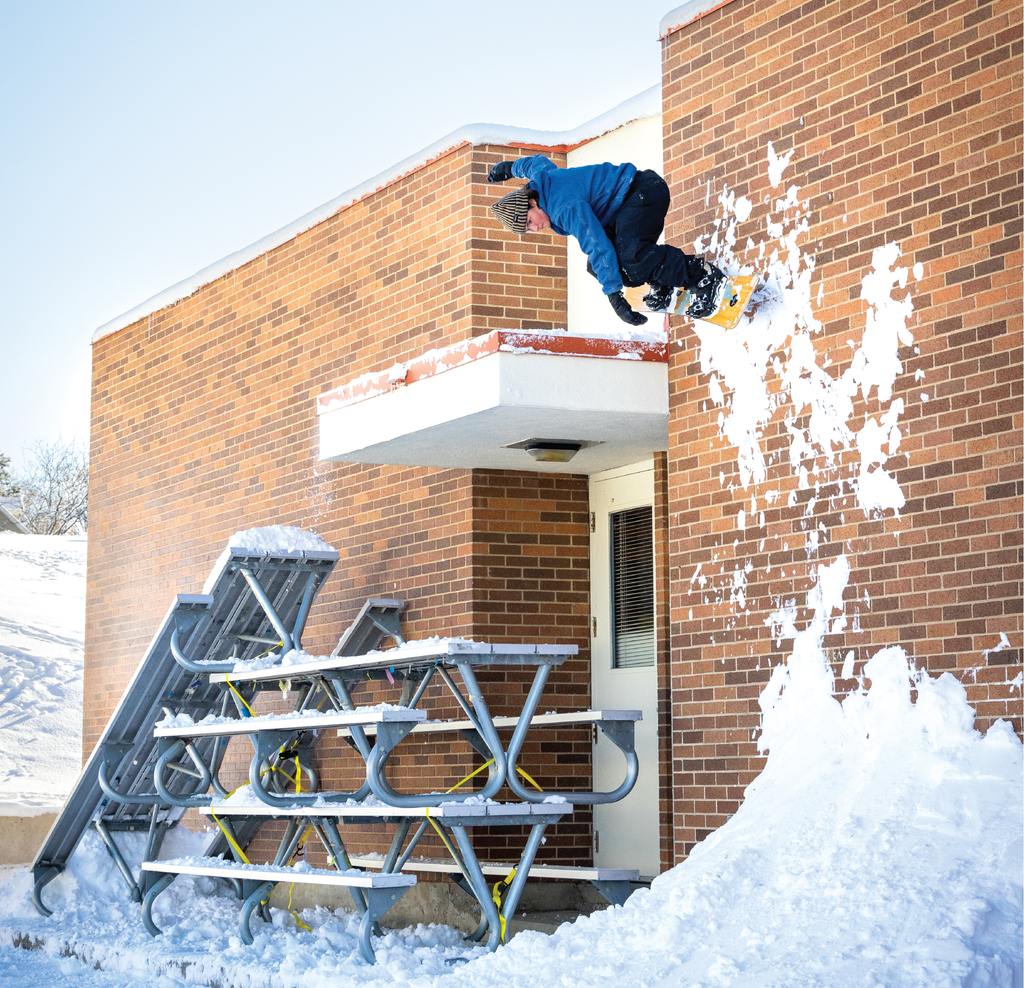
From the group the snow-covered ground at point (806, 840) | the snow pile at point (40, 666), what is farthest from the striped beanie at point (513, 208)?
the snow pile at point (40, 666)

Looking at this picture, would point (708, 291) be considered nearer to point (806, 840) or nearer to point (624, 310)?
A: point (624, 310)

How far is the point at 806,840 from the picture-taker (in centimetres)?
571

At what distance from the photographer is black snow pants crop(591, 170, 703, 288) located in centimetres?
709

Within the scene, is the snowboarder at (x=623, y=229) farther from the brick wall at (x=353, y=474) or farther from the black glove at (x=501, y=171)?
the brick wall at (x=353, y=474)

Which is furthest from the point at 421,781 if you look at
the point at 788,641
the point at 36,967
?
the point at 788,641

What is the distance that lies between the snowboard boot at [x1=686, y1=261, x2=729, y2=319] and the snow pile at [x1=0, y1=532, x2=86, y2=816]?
45.4ft

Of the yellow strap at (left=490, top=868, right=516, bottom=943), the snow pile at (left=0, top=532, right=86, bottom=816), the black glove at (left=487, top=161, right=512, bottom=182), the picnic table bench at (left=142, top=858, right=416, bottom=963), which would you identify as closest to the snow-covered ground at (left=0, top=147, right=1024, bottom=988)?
the picnic table bench at (left=142, top=858, right=416, bottom=963)

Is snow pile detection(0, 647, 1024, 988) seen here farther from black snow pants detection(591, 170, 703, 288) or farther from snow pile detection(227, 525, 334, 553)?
snow pile detection(227, 525, 334, 553)

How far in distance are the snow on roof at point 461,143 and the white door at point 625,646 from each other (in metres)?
2.44

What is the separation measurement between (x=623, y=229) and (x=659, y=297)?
0.40m

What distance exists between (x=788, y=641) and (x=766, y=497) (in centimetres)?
75

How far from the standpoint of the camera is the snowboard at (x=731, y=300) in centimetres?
716

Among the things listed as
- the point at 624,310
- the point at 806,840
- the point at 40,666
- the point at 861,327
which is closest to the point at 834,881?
the point at 806,840

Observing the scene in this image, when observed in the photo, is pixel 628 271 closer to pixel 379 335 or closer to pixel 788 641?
pixel 788 641
